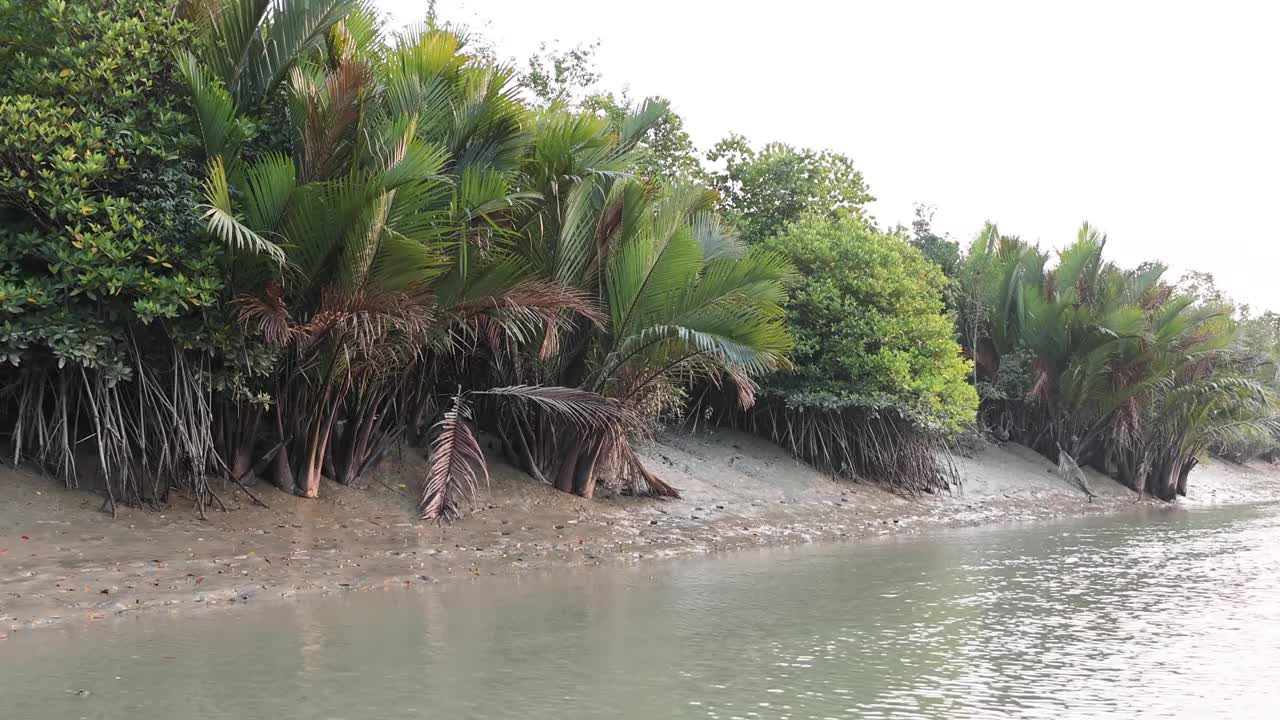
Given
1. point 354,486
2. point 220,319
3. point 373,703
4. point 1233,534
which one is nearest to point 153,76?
point 220,319

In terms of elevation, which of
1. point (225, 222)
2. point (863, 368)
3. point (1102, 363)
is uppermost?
point (1102, 363)

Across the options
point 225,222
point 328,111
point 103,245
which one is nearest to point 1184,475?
point 328,111

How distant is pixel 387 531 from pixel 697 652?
4.81 meters


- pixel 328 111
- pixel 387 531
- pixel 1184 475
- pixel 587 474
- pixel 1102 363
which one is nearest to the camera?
pixel 328 111

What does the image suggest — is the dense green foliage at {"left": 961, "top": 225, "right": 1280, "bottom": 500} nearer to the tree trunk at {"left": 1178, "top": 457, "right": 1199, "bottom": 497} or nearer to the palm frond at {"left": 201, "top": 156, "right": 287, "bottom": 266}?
the tree trunk at {"left": 1178, "top": 457, "right": 1199, "bottom": 497}

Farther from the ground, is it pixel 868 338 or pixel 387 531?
pixel 868 338

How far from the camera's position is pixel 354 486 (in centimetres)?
1177

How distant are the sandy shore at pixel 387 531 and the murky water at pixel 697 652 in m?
0.59

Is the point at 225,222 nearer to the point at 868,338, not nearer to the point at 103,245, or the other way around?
the point at 103,245

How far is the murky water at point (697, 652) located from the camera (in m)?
5.70

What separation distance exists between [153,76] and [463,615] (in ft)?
18.4

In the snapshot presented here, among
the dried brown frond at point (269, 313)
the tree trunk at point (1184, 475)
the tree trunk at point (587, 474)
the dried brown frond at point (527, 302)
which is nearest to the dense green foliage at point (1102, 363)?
the tree trunk at point (1184, 475)

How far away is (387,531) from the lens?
10.9 metres

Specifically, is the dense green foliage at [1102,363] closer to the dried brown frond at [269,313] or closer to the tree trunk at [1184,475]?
the tree trunk at [1184,475]
